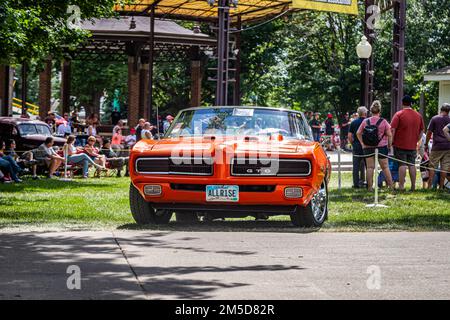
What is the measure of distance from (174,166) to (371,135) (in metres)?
7.21

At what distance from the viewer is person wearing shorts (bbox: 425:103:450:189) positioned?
60.0 feet

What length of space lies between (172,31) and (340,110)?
15.4 m

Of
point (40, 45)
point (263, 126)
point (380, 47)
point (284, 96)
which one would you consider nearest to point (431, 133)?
point (263, 126)

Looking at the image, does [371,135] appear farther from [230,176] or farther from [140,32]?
[140,32]

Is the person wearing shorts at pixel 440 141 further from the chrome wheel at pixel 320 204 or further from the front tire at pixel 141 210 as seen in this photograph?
the front tire at pixel 141 210

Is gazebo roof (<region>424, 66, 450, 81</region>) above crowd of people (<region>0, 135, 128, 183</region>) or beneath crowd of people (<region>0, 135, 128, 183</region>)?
above

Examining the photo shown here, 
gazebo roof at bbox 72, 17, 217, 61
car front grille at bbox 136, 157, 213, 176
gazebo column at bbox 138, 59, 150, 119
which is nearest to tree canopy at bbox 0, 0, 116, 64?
car front grille at bbox 136, 157, 213, 176

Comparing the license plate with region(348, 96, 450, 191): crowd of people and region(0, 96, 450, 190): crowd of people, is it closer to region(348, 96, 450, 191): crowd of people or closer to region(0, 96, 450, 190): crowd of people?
region(0, 96, 450, 190): crowd of people

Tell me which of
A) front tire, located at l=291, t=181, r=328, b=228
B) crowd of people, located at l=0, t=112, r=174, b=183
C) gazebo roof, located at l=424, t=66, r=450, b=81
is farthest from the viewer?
gazebo roof, located at l=424, t=66, r=450, b=81

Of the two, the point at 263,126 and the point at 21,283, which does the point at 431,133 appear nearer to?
the point at 263,126

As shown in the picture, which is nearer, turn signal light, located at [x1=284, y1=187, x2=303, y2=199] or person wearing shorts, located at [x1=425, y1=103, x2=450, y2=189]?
turn signal light, located at [x1=284, y1=187, x2=303, y2=199]

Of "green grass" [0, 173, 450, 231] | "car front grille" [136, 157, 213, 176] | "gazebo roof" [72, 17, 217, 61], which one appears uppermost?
"gazebo roof" [72, 17, 217, 61]

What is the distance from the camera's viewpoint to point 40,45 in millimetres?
20734

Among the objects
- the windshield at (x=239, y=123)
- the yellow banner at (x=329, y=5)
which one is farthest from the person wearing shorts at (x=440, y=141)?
the yellow banner at (x=329, y=5)
